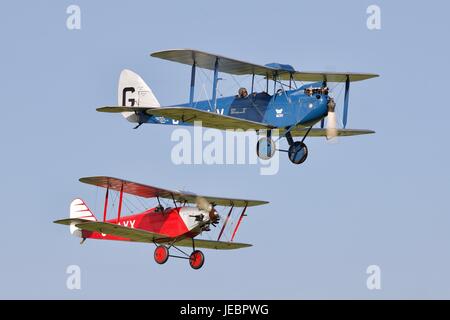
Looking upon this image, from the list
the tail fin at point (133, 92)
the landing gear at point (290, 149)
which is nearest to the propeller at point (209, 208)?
the landing gear at point (290, 149)

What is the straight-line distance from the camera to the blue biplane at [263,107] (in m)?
45.1

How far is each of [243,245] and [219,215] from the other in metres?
3.37

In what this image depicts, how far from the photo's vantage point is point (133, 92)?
51.0 metres

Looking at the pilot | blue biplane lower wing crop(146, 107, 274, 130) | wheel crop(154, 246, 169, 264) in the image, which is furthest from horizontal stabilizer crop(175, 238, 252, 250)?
blue biplane lower wing crop(146, 107, 274, 130)

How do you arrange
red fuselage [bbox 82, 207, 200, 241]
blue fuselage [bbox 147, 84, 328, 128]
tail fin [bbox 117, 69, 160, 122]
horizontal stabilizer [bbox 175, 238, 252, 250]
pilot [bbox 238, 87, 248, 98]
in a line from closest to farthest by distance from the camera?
blue fuselage [bbox 147, 84, 328, 128], pilot [bbox 238, 87, 248, 98], red fuselage [bbox 82, 207, 200, 241], tail fin [bbox 117, 69, 160, 122], horizontal stabilizer [bbox 175, 238, 252, 250]

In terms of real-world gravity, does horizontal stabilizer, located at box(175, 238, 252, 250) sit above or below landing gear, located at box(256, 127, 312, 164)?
below

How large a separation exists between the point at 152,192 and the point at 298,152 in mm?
5243

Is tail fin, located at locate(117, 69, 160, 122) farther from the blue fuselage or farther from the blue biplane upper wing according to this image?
the blue biplane upper wing

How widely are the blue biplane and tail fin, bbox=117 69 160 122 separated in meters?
2.93

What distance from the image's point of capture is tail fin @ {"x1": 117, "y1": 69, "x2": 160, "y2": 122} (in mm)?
50844

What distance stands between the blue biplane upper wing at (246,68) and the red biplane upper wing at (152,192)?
442cm

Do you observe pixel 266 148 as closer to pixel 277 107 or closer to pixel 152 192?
pixel 277 107
